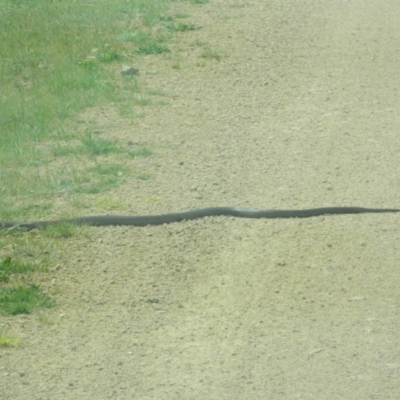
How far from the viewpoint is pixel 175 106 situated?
8688 mm

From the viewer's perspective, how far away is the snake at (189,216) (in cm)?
626

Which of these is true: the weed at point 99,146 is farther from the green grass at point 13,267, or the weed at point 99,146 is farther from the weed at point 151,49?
the weed at point 151,49

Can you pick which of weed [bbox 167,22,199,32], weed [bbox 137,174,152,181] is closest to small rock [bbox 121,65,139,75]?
weed [bbox 167,22,199,32]

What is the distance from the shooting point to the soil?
4504 mm

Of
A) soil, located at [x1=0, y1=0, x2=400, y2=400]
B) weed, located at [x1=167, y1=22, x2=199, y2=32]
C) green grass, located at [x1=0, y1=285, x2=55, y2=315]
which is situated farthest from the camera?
weed, located at [x1=167, y1=22, x2=199, y2=32]

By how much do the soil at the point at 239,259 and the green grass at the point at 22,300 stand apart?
0.28 feet

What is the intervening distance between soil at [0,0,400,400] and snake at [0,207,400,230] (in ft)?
0.20

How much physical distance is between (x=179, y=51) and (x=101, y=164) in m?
3.23

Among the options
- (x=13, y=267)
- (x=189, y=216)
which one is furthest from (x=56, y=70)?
(x=13, y=267)

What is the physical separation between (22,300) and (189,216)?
1.38 m

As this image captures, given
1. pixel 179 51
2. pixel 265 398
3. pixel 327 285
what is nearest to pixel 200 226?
pixel 327 285

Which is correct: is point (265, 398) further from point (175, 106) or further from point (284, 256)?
point (175, 106)

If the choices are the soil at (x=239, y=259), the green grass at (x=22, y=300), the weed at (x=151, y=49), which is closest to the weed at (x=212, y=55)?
the soil at (x=239, y=259)

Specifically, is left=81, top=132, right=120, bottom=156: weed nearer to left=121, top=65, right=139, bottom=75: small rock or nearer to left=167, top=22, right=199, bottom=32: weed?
left=121, top=65, right=139, bottom=75: small rock
